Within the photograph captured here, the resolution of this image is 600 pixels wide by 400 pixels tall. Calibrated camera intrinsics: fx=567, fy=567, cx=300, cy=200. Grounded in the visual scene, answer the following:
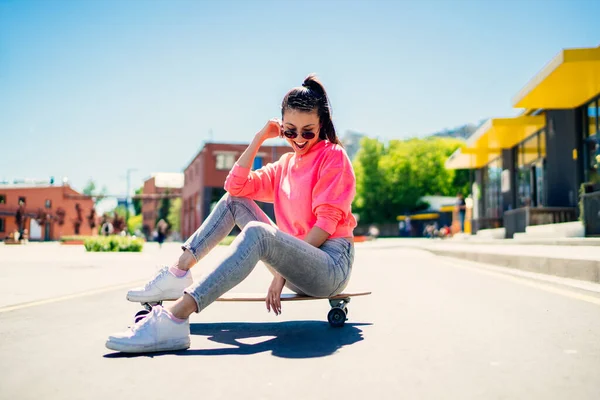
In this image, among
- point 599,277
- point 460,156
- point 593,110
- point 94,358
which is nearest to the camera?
point 94,358

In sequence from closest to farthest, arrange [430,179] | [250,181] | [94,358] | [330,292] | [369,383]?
[369,383] → [94,358] → [330,292] → [250,181] → [430,179]

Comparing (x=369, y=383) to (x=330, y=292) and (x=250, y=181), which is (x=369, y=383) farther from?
(x=250, y=181)

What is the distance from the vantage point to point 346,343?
10.5 ft

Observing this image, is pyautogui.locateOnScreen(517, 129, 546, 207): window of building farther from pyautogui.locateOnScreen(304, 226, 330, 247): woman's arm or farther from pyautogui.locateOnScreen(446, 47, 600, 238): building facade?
pyautogui.locateOnScreen(304, 226, 330, 247): woman's arm

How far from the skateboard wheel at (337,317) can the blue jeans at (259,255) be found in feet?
1.13

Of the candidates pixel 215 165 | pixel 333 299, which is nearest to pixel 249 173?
pixel 333 299

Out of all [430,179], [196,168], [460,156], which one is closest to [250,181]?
[460,156]

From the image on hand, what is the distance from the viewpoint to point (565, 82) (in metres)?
15.2

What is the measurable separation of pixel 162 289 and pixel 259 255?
880 millimetres

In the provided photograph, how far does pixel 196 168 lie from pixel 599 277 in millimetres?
52240

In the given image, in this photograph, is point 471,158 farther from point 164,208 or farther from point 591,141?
point 164,208

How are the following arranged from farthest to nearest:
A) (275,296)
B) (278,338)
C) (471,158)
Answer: (471,158) < (278,338) < (275,296)

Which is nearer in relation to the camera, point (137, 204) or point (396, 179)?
point (396, 179)

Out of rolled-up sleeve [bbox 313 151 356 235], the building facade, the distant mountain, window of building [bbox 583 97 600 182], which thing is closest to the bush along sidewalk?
the building facade
